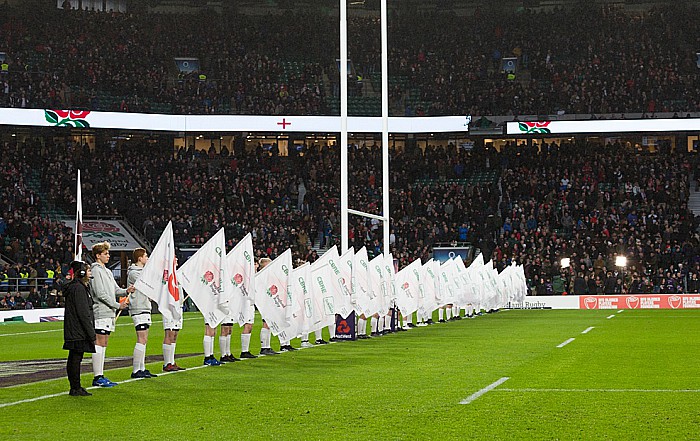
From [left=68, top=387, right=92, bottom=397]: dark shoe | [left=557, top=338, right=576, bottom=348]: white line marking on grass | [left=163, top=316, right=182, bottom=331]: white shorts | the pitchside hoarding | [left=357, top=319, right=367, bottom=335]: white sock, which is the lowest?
[left=557, top=338, right=576, bottom=348]: white line marking on grass

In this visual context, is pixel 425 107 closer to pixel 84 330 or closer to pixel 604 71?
pixel 604 71

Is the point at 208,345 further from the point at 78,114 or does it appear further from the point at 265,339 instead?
the point at 78,114

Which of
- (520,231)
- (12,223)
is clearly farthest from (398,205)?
(12,223)

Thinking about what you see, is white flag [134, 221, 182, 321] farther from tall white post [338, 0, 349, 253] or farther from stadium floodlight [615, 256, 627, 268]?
stadium floodlight [615, 256, 627, 268]

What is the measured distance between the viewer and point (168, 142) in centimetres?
5531

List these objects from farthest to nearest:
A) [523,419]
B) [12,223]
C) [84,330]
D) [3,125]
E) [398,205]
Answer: [398,205], [3,125], [12,223], [84,330], [523,419]

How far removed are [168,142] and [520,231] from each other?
1863 centimetres

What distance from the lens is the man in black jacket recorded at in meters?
12.1

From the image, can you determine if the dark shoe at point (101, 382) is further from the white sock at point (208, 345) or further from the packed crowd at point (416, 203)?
the packed crowd at point (416, 203)

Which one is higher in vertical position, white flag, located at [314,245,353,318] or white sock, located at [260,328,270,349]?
white flag, located at [314,245,353,318]

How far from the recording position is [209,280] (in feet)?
55.3

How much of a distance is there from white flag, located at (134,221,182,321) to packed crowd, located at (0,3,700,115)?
3689 centimetres

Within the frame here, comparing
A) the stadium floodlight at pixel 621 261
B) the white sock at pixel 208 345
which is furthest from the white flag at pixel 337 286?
the stadium floodlight at pixel 621 261

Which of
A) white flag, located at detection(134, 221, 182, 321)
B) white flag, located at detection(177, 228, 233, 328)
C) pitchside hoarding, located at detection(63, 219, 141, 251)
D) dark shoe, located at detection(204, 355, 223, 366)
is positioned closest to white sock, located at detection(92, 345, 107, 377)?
white flag, located at detection(134, 221, 182, 321)
